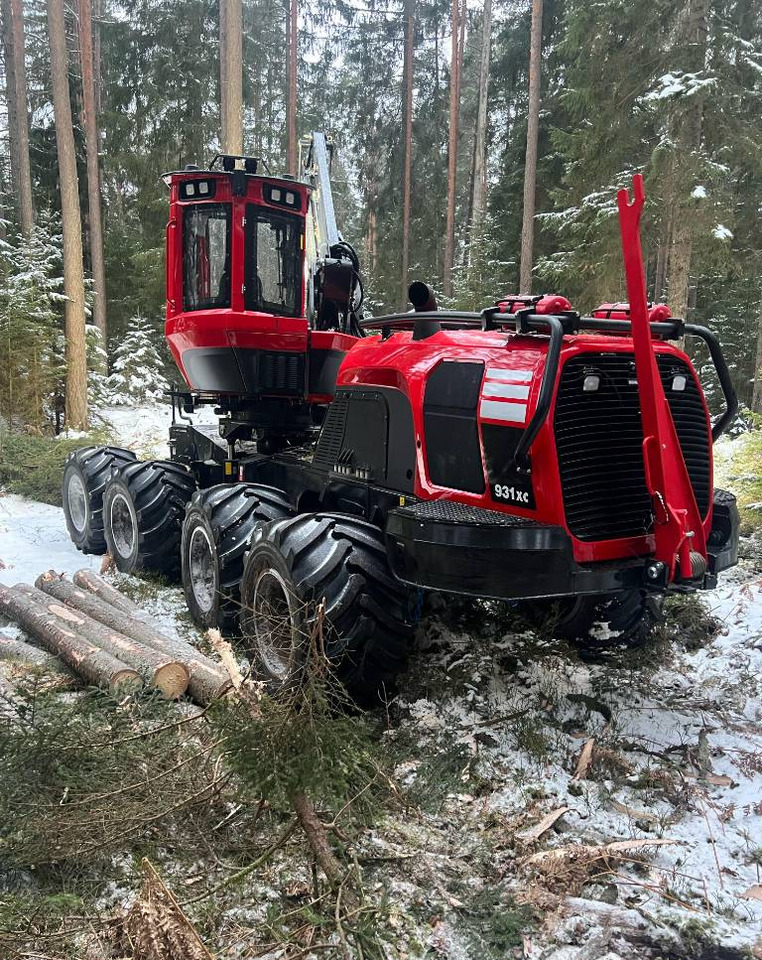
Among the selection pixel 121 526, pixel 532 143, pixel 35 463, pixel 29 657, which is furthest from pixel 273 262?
pixel 532 143

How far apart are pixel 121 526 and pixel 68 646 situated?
8.97ft

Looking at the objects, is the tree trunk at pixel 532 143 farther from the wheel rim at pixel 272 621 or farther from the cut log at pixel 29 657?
the cut log at pixel 29 657

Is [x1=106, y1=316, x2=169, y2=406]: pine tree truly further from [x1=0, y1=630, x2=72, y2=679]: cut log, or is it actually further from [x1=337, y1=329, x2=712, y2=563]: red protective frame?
[x1=337, y1=329, x2=712, y2=563]: red protective frame

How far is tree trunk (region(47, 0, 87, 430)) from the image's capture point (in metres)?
14.4

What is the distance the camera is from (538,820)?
3.31 m

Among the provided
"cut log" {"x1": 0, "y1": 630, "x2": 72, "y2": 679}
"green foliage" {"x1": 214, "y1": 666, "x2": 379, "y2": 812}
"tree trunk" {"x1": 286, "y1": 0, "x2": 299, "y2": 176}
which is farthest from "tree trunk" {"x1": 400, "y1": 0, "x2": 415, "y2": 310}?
"green foliage" {"x1": 214, "y1": 666, "x2": 379, "y2": 812}

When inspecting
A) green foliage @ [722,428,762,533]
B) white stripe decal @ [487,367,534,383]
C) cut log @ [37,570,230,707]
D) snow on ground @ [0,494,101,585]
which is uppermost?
white stripe decal @ [487,367,534,383]

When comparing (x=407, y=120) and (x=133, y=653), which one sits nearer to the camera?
(x=133, y=653)

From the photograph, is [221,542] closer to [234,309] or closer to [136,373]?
[234,309]

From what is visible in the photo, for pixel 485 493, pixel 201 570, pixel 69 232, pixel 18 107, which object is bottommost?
pixel 201 570

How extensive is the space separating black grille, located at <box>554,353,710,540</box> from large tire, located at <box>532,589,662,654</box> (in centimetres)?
112

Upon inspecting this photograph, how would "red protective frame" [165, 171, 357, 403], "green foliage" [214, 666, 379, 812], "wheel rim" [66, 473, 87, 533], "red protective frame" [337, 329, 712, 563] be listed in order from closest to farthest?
"green foliage" [214, 666, 379, 812], "red protective frame" [337, 329, 712, 563], "red protective frame" [165, 171, 357, 403], "wheel rim" [66, 473, 87, 533]

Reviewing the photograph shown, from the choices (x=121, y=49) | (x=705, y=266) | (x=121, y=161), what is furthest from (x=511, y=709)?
(x=121, y=49)

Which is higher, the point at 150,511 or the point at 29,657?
the point at 150,511
